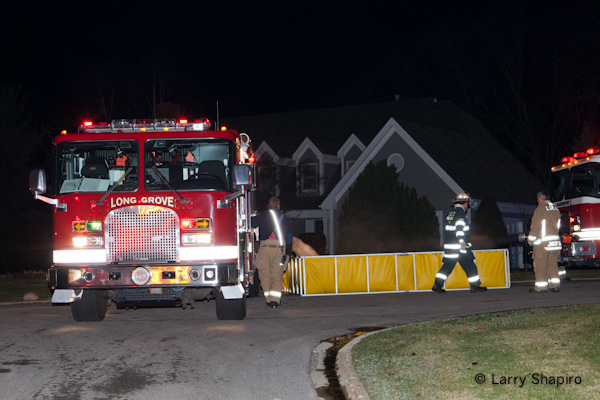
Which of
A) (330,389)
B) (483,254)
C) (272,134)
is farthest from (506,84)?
(330,389)

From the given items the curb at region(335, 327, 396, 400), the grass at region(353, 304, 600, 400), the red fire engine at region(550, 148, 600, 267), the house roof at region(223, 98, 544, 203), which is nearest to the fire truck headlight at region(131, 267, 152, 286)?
the curb at region(335, 327, 396, 400)

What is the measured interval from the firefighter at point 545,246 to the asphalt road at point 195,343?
0.39 metres

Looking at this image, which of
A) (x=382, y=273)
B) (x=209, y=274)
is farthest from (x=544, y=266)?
(x=209, y=274)

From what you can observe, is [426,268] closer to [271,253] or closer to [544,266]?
[544,266]

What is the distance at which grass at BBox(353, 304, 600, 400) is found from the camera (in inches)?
253

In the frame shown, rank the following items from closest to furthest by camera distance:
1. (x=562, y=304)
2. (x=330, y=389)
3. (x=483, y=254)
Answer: (x=330, y=389), (x=562, y=304), (x=483, y=254)

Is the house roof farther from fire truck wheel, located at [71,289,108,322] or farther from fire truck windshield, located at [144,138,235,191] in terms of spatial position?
fire truck wheel, located at [71,289,108,322]

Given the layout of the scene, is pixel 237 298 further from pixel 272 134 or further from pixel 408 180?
pixel 272 134

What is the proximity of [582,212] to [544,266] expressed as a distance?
15.5ft

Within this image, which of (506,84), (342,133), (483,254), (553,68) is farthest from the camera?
(506,84)

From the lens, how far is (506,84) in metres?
43.9

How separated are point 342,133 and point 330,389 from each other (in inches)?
1255

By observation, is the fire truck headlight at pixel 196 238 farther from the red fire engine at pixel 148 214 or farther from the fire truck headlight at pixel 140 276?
the fire truck headlight at pixel 140 276

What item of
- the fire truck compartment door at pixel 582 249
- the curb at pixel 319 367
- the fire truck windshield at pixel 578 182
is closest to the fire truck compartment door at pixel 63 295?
the curb at pixel 319 367
